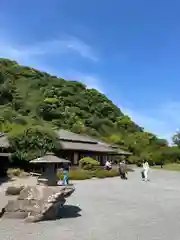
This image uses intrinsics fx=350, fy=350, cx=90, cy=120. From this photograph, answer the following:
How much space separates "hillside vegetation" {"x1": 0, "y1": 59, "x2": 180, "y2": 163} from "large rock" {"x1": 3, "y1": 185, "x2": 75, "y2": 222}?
33.4 metres

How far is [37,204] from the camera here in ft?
37.8

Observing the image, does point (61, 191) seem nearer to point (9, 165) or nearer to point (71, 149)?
point (9, 165)

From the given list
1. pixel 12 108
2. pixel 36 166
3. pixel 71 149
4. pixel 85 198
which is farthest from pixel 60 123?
pixel 85 198

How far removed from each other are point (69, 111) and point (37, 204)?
7053 centimetres

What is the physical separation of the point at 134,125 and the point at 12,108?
31.9 meters

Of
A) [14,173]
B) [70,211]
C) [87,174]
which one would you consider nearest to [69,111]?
[87,174]

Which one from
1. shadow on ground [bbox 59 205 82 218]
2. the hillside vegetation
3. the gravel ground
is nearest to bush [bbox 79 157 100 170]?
the hillside vegetation

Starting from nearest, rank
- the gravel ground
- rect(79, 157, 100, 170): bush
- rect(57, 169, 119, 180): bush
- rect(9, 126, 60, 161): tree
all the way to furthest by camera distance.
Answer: the gravel ground
rect(57, 169, 119, 180): bush
rect(9, 126, 60, 161): tree
rect(79, 157, 100, 170): bush

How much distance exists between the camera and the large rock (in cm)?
1125

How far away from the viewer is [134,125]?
89812 millimetres

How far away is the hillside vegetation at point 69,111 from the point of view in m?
65.8

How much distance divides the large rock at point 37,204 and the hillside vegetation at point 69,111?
1315 inches

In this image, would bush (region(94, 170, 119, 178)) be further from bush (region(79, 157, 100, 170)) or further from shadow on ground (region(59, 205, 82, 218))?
shadow on ground (region(59, 205, 82, 218))

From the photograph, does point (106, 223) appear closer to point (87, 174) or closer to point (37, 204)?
point (37, 204)
